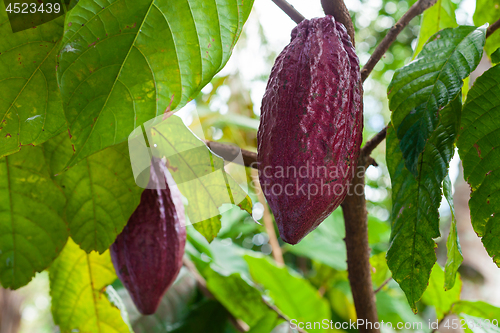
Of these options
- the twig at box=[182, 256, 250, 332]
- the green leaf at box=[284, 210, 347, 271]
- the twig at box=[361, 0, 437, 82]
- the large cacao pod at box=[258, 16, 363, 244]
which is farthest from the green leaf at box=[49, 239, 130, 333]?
the green leaf at box=[284, 210, 347, 271]

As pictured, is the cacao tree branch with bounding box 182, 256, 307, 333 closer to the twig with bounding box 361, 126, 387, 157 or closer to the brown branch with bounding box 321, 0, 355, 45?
the twig with bounding box 361, 126, 387, 157

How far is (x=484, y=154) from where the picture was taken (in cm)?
48

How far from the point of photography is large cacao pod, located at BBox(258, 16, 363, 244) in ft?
1.44

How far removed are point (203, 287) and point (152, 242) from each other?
693 mm

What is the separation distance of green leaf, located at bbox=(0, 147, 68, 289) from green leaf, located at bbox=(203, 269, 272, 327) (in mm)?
501

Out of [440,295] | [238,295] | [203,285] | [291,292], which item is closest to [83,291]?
[238,295]

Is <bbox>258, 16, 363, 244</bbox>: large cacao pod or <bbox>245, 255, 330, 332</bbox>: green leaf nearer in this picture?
<bbox>258, 16, 363, 244</bbox>: large cacao pod

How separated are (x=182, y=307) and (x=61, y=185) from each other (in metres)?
0.81

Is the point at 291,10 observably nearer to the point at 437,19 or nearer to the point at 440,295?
the point at 437,19

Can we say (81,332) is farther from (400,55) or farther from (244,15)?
(400,55)

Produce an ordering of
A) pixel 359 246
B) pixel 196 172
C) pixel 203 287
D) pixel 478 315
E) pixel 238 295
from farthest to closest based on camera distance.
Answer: pixel 203 287 < pixel 238 295 < pixel 478 315 < pixel 359 246 < pixel 196 172

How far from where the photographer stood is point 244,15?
431mm

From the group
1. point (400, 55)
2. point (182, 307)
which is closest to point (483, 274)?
point (182, 307)

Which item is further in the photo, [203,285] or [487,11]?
[203,285]
